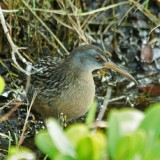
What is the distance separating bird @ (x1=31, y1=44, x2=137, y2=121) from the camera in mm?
5062

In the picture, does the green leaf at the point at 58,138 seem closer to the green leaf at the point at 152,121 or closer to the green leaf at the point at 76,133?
the green leaf at the point at 76,133

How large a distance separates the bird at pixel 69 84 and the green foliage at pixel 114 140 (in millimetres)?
3581

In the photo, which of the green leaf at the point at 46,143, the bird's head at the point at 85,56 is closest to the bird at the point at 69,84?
the bird's head at the point at 85,56

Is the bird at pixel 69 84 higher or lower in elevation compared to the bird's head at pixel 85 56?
lower

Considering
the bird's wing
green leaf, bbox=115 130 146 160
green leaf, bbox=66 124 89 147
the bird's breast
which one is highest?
green leaf, bbox=66 124 89 147

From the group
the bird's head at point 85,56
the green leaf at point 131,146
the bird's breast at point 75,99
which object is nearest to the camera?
the green leaf at point 131,146

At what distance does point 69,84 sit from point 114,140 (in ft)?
12.5

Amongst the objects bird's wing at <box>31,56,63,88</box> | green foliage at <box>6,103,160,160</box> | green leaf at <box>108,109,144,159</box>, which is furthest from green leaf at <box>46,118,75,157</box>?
bird's wing at <box>31,56,63,88</box>

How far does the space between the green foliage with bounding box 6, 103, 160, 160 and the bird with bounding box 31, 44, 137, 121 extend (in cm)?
358

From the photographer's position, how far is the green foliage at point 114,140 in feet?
4.51

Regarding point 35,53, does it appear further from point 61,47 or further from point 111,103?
point 111,103

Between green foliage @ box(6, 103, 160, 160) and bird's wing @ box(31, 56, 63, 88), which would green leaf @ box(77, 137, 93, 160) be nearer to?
green foliage @ box(6, 103, 160, 160)

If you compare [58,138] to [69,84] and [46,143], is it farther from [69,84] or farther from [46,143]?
[69,84]

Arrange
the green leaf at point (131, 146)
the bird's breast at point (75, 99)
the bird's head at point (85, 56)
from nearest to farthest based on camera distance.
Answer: the green leaf at point (131, 146) < the bird's breast at point (75, 99) < the bird's head at point (85, 56)
